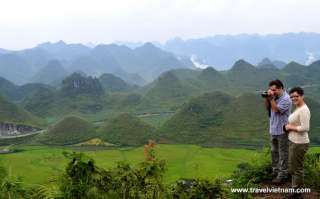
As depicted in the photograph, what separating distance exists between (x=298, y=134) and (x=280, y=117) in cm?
97

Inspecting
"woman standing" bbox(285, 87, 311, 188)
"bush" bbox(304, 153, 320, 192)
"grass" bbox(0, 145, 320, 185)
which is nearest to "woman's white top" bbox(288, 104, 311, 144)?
"woman standing" bbox(285, 87, 311, 188)

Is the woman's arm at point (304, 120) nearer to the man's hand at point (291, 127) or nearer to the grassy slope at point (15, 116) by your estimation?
the man's hand at point (291, 127)

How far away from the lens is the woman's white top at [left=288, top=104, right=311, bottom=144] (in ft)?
23.8

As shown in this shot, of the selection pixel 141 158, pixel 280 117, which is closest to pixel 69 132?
pixel 141 158

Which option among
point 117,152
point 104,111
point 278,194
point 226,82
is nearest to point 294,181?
point 278,194

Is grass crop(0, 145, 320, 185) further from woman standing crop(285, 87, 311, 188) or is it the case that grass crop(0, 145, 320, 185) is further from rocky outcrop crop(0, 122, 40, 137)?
woman standing crop(285, 87, 311, 188)

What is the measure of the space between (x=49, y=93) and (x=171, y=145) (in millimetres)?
51098

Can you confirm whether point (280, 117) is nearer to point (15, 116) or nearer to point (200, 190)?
point (200, 190)

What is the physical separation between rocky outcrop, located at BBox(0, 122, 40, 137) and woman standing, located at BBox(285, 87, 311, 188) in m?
74.5

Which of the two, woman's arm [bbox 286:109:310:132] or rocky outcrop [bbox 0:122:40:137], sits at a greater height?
rocky outcrop [bbox 0:122:40:137]

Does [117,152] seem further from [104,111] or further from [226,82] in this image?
[226,82]

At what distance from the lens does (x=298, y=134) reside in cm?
743

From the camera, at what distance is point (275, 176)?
8.77 metres

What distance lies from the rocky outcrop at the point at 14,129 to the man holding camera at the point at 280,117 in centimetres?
7366
